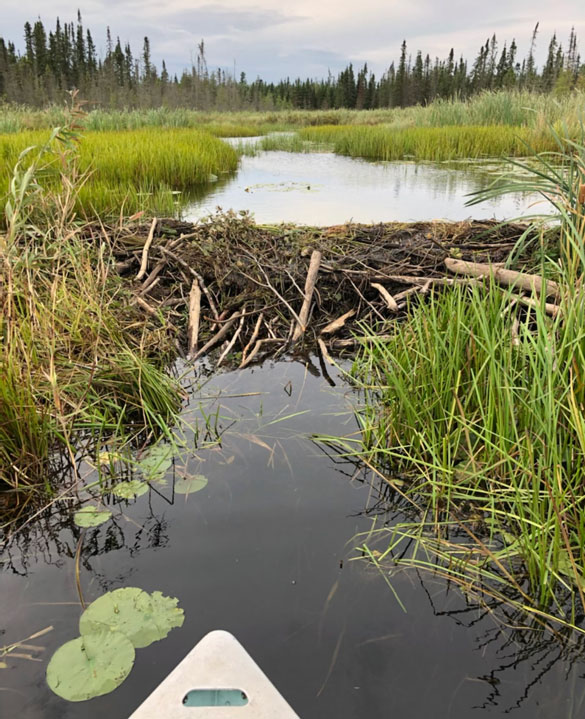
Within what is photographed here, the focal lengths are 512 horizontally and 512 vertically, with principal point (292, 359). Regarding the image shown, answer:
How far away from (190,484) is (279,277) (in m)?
2.08

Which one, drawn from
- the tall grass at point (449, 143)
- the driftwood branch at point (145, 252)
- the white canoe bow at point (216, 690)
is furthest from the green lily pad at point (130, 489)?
the tall grass at point (449, 143)

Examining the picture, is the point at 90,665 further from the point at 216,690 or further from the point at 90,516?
the point at 90,516

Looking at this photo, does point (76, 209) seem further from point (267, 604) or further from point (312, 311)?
point (267, 604)

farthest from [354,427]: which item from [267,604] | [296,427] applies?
[267,604]

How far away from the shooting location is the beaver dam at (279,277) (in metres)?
3.48

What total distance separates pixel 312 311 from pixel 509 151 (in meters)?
11.1

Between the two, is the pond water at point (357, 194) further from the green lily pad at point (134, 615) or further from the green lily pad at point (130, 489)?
the green lily pad at point (134, 615)

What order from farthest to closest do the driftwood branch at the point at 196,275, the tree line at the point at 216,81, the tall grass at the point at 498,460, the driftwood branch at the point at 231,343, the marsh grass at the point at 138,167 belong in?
1. the tree line at the point at 216,81
2. the marsh grass at the point at 138,167
3. the driftwood branch at the point at 196,275
4. the driftwood branch at the point at 231,343
5. the tall grass at the point at 498,460

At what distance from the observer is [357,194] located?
8.27m

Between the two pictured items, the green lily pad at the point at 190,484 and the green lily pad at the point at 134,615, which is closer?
the green lily pad at the point at 134,615

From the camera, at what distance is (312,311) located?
3844 millimetres

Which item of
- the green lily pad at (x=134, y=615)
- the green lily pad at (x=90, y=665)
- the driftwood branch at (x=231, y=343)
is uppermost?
the driftwood branch at (x=231, y=343)

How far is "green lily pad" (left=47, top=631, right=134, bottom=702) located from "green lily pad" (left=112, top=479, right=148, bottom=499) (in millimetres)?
643

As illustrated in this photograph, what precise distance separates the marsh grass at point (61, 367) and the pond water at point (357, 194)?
299cm
